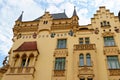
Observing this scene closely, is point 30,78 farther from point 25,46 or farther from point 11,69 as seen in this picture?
point 25,46

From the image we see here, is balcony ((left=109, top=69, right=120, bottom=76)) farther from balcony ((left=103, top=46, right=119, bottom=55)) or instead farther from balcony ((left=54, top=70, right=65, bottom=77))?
balcony ((left=54, top=70, right=65, bottom=77))

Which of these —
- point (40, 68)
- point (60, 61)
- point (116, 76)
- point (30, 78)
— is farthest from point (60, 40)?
point (116, 76)

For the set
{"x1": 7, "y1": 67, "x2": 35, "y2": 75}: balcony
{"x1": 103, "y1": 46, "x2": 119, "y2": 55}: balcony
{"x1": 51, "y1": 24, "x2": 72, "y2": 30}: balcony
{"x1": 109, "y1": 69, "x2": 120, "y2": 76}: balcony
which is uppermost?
{"x1": 51, "y1": 24, "x2": 72, "y2": 30}: balcony

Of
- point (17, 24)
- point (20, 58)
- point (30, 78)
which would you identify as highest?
point (17, 24)

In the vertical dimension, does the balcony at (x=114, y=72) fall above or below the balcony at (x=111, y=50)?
below

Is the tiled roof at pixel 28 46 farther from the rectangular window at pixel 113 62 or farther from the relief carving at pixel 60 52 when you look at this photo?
the rectangular window at pixel 113 62

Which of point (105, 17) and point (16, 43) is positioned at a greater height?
point (105, 17)

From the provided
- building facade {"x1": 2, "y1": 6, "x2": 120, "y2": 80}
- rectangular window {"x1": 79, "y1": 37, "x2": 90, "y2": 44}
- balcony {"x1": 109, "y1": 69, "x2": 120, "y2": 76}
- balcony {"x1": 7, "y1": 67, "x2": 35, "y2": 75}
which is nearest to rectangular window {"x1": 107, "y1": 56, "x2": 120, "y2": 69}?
building facade {"x1": 2, "y1": 6, "x2": 120, "y2": 80}

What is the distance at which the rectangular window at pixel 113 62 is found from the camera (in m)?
21.4

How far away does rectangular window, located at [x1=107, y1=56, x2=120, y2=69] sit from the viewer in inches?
841

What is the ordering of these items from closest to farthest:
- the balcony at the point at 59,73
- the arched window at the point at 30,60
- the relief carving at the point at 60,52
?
the balcony at the point at 59,73 < the arched window at the point at 30,60 < the relief carving at the point at 60,52

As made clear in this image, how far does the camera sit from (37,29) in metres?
27.5

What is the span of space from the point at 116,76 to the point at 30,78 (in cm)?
1022

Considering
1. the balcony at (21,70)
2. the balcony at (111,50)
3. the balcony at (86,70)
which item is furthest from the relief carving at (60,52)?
the balcony at (111,50)
